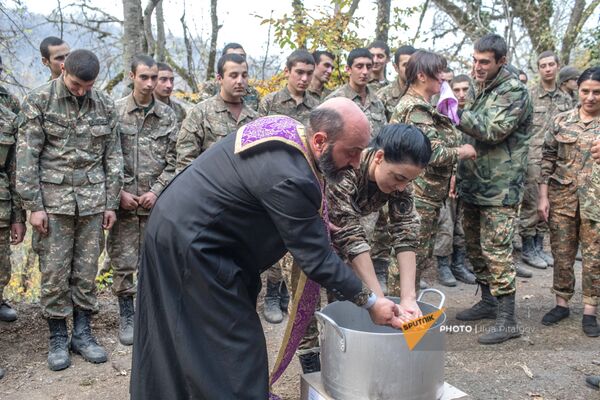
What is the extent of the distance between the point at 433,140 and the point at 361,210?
106cm

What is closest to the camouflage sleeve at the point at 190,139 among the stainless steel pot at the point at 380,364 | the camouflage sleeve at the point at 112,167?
the camouflage sleeve at the point at 112,167

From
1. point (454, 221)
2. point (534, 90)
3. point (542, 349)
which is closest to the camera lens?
point (542, 349)

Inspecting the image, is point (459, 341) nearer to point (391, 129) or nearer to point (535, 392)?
point (535, 392)

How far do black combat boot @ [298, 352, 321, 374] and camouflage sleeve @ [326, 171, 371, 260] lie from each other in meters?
0.81

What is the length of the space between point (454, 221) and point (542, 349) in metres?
2.26

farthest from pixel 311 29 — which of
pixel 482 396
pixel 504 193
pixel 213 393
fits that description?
pixel 213 393

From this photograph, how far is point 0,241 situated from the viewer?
411 cm

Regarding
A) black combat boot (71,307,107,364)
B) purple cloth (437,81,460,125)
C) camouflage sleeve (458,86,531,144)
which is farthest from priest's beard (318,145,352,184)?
black combat boot (71,307,107,364)

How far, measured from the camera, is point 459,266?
20.9ft

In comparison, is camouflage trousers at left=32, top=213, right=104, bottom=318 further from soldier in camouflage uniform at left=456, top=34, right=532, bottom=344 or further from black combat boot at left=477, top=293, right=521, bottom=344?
black combat boot at left=477, top=293, right=521, bottom=344

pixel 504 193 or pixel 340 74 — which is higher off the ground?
pixel 340 74

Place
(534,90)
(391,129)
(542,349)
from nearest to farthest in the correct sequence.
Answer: (391,129) → (542,349) → (534,90)

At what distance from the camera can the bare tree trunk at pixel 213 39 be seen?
10828 mm

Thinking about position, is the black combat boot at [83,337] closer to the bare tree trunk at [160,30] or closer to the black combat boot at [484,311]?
the black combat boot at [484,311]
